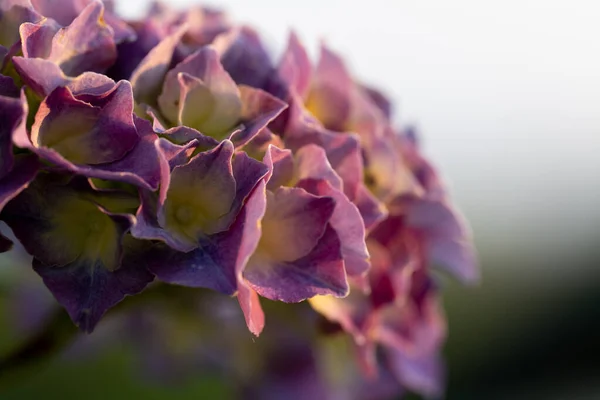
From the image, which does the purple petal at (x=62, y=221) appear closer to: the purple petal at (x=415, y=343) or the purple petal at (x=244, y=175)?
the purple petal at (x=244, y=175)

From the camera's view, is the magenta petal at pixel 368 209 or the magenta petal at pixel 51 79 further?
the magenta petal at pixel 368 209

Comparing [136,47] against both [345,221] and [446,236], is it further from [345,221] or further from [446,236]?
[446,236]

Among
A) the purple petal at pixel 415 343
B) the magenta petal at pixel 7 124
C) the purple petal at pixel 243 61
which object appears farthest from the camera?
the purple petal at pixel 415 343

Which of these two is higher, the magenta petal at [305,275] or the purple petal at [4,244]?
the magenta petal at [305,275]

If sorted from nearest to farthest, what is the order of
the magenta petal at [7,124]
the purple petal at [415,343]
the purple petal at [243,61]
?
the magenta petal at [7,124], the purple petal at [243,61], the purple petal at [415,343]

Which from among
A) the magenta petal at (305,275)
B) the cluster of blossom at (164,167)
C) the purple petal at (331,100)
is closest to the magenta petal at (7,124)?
the cluster of blossom at (164,167)

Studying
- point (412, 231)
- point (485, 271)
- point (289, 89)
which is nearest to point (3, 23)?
point (289, 89)

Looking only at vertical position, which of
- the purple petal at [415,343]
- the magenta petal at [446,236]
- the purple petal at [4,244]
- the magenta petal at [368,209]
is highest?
the magenta petal at [368,209]

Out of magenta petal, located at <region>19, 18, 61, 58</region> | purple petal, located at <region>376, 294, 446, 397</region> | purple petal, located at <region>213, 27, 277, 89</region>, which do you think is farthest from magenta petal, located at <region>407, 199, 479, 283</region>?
magenta petal, located at <region>19, 18, 61, 58</region>
